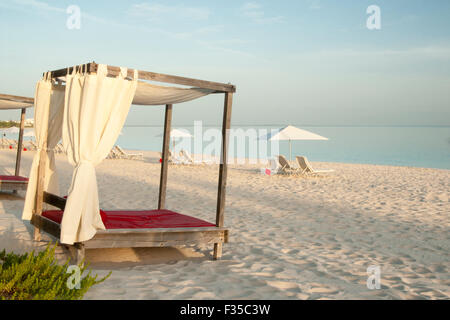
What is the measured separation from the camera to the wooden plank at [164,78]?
422cm

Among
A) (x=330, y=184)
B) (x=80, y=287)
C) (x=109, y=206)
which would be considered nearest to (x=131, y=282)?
(x=80, y=287)

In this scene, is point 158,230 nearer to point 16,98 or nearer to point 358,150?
point 16,98

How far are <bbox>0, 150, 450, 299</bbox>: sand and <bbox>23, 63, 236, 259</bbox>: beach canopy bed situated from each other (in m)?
0.31

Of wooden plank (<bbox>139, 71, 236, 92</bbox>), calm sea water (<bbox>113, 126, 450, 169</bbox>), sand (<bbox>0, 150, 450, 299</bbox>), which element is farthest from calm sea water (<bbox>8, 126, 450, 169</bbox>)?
wooden plank (<bbox>139, 71, 236, 92</bbox>)

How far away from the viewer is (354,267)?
4484 millimetres

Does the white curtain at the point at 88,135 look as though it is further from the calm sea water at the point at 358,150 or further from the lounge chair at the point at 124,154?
the lounge chair at the point at 124,154

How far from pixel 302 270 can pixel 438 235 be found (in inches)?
105

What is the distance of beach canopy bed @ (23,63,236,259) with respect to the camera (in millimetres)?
4109

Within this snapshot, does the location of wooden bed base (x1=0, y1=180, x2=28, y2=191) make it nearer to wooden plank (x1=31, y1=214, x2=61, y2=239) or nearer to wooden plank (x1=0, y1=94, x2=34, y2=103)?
wooden plank (x1=0, y1=94, x2=34, y2=103)

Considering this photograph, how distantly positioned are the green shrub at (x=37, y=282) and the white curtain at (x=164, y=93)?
2.08 meters

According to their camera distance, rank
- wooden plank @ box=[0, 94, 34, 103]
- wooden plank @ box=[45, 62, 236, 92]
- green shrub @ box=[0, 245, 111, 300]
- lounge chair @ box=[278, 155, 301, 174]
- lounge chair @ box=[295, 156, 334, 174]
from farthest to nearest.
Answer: lounge chair @ box=[278, 155, 301, 174], lounge chair @ box=[295, 156, 334, 174], wooden plank @ box=[0, 94, 34, 103], wooden plank @ box=[45, 62, 236, 92], green shrub @ box=[0, 245, 111, 300]

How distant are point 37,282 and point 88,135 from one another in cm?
151

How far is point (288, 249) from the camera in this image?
5168 millimetres

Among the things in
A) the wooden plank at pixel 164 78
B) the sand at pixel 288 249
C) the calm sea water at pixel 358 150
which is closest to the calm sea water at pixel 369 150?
the calm sea water at pixel 358 150
